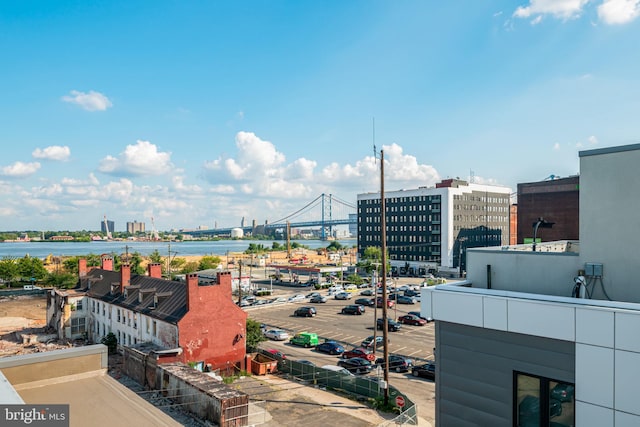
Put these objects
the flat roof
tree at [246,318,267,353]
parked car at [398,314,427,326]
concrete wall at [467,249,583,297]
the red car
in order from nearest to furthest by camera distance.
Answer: concrete wall at [467,249,583,297]
the flat roof
the red car
tree at [246,318,267,353]
parked car at [398,314,427,326]

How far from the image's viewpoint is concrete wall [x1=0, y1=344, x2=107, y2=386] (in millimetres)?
15023

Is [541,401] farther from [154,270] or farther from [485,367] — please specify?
[154,270]

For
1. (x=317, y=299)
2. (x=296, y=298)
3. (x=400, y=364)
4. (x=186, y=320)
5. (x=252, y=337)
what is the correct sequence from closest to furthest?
(x=186, y=320), (x=400, y=364), (x=252, y=337), (x=317, y=299), (x=296, y=298)

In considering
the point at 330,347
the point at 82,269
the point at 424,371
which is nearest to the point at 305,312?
A: the point at 330,347

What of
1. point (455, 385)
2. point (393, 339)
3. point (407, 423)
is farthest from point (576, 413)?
Answer: point (393, 339)

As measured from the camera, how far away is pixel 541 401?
1013 cm

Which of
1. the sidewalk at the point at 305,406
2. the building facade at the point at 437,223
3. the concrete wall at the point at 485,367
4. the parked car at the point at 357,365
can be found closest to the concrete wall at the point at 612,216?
the concrete wall at the point at 485,367

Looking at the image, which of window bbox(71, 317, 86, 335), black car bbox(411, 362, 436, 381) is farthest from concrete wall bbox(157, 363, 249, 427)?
window bbox(71, 317, 86, 335)

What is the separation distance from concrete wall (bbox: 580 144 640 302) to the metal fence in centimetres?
1475

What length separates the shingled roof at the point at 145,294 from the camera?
33.6m

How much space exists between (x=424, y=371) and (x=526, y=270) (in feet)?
70.1

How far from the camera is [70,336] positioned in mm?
44750

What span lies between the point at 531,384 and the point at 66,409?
1143 centimetres

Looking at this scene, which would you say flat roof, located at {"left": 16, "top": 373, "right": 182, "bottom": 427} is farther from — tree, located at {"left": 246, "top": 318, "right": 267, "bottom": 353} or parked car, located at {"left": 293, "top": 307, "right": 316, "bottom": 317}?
parked car, located at {"left": 293, "top": 307, "right": 316, "bottom": 317}
